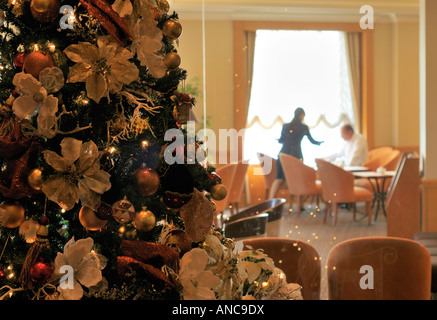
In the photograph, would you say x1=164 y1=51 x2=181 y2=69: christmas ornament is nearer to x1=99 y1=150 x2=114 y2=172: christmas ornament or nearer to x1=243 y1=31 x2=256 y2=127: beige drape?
→ x1=99 y1=150 x2=114 y2=172: christmas ornament

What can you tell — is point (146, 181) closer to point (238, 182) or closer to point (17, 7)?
point (17, 7)

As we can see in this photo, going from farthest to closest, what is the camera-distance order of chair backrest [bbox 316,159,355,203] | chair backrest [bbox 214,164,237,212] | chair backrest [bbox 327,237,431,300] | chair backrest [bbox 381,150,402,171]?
1. chair backrest [bbox 381,150,402,171]
2. chair backrest [bbox 316,159,355,203]
3. chair backrest [bbox 214,164,237,212]
4. chair backrest [bbox 327,237,431,300]

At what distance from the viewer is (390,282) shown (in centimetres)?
221

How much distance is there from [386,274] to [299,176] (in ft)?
10.5

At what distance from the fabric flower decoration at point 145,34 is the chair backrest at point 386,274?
4.83ft

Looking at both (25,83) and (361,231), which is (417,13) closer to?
(361,231)

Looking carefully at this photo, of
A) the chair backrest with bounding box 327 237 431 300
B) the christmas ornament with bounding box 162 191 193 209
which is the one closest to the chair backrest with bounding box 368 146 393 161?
the chair backrest with bounding box 327 237 431 300

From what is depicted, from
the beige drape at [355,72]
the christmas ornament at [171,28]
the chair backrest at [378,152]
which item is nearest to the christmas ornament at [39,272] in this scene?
the christmas ornament at [171,28]

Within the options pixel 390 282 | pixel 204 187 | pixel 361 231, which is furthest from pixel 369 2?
pixel 204 187

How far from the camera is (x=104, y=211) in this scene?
1.04 metres

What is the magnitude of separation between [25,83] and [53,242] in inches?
14.3

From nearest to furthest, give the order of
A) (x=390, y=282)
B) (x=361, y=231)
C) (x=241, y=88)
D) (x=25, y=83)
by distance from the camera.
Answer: (x=25, y=83) < (x=390, y=282) < (x=361, y=231) < (x=241, y=88)

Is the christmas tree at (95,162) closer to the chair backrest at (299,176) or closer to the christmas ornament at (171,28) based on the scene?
the christmas ornament at (171,28)

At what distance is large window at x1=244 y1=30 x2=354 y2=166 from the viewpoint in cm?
663
